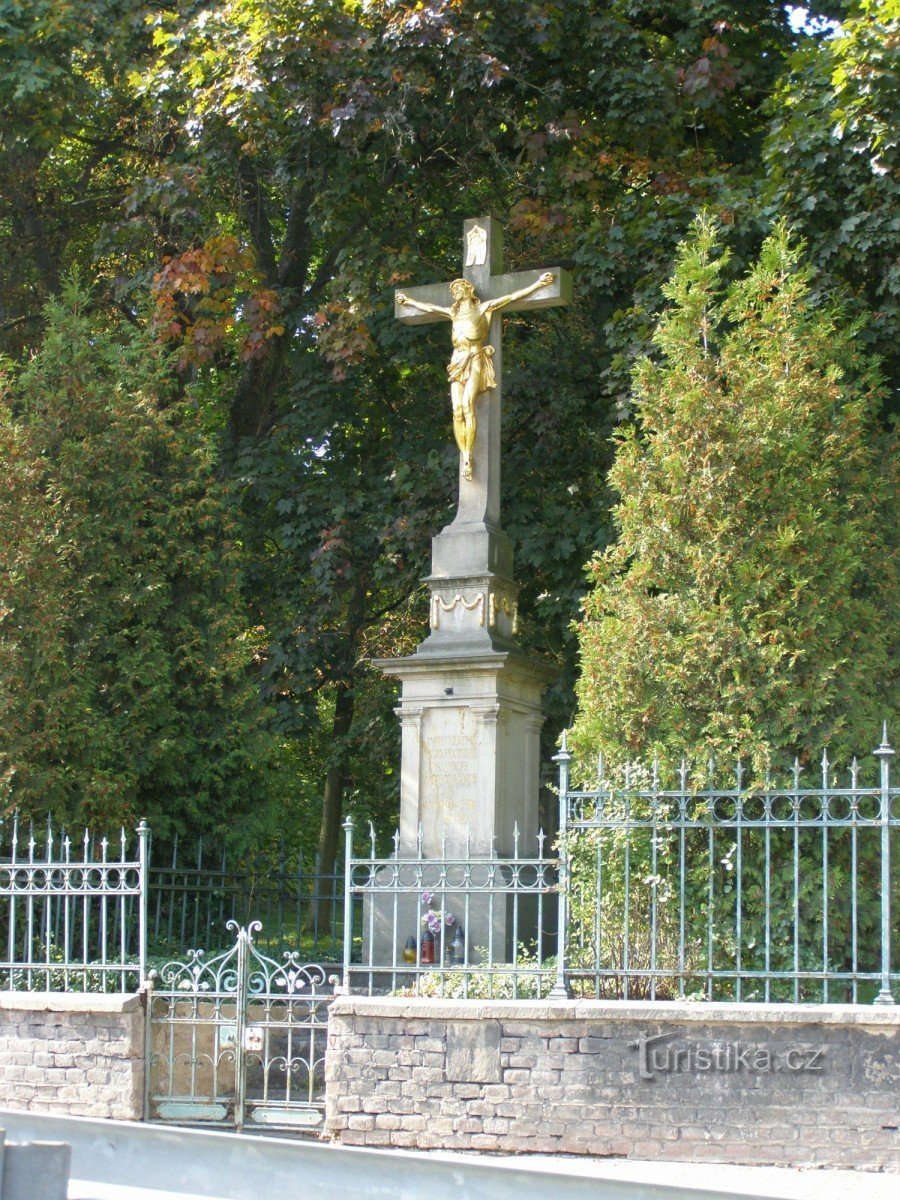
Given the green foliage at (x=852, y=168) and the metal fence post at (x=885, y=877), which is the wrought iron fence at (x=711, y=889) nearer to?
the metal fence post at (x=885, y=877)

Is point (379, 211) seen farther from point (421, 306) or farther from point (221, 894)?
point (221, 894)

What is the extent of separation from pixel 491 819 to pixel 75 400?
4.98 meters

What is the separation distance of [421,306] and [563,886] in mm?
5566

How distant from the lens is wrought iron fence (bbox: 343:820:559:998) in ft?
31.3

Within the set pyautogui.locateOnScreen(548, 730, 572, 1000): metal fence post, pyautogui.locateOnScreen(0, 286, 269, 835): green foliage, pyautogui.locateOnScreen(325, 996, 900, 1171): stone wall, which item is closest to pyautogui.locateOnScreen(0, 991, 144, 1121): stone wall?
pyautogui.locateOnScreen(325, 996, 900, 1171): stone wall

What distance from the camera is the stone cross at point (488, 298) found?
1267 centimetres

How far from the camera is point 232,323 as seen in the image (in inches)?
658

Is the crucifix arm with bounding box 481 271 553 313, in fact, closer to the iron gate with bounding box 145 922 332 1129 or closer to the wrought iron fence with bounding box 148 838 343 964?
the wrought iron fence with bounding box 148 838 343 964

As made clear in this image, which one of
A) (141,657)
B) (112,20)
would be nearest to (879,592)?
(141,657)

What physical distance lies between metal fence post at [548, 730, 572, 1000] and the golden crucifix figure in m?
3.76

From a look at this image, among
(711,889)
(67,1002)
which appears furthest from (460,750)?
(67,1002)

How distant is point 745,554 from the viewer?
10.4m

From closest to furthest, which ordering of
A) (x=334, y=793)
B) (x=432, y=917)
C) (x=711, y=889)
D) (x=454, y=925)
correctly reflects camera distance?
(x=711, y=889), (x=432, y=917), (x=454, y=925), (x=334, y=793)

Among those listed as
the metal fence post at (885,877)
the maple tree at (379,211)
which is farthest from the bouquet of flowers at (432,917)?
the maple tree at (379,211)
